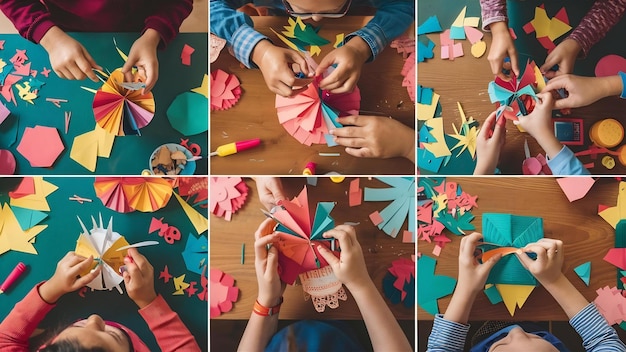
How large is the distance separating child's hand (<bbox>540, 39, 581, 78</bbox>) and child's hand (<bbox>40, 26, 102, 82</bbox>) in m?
1.12

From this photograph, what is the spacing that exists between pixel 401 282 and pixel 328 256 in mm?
197

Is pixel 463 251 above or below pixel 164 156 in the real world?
below

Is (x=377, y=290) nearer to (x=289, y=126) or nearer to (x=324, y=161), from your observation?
(x=324, y=161)

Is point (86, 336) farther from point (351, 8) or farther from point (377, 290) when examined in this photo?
point (351, 8)

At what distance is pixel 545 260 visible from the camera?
4.04 ft

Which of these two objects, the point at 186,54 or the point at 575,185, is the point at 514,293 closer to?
the point at 575,185

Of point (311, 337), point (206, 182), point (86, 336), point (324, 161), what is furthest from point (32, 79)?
point (311, 337)

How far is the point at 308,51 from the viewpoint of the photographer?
1.26 metres

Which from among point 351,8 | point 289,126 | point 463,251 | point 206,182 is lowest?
point 463,251

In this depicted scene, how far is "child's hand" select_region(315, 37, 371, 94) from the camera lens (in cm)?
124

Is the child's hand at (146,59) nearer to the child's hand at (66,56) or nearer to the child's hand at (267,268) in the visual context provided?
the child's hand at (66,56)

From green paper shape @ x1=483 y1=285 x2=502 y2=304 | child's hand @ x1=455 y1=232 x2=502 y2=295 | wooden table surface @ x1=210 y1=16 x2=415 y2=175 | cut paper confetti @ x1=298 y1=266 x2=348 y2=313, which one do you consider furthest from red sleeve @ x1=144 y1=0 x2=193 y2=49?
green paper shape @ x1=483 y1=285 x2=502 y2=304

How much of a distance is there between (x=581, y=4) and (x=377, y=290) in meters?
0.88

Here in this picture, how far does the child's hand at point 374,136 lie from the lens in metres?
1.25
